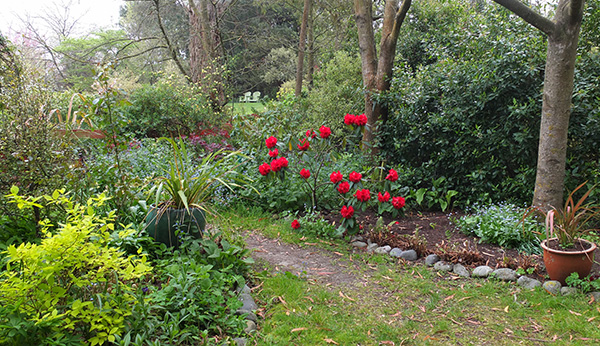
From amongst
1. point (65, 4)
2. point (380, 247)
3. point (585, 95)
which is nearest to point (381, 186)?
point (380, 247)

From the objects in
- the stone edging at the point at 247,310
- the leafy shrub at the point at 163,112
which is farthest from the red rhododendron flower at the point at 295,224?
the leafy shrub at the point at 163,112

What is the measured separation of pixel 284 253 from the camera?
4.00 metres

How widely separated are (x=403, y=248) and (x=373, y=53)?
12.0ft

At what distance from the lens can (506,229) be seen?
3863mm

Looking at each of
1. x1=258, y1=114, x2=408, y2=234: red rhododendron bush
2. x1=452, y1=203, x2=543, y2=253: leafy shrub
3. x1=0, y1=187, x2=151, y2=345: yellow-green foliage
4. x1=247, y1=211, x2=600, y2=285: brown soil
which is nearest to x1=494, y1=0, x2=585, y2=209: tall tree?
x1=452, y1=203, x2=543, y2=253: leafy shrub

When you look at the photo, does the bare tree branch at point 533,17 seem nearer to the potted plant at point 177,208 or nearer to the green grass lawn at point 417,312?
the green grass lawn at point 417,312

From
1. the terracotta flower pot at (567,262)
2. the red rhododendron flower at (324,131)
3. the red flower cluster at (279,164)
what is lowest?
the terracotta flower pot at (567,262)

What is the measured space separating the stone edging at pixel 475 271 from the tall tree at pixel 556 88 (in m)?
1.04

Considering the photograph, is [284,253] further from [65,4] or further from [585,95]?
[65,4]

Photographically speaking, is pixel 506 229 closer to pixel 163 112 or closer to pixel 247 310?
pixel 247 310

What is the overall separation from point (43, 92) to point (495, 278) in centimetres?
417

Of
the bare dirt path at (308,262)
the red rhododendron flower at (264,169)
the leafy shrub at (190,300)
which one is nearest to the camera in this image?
the leafy shrub at (190,300)

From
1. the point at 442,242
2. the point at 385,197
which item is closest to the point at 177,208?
the point at 385,197

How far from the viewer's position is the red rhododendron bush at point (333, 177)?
4297mm
